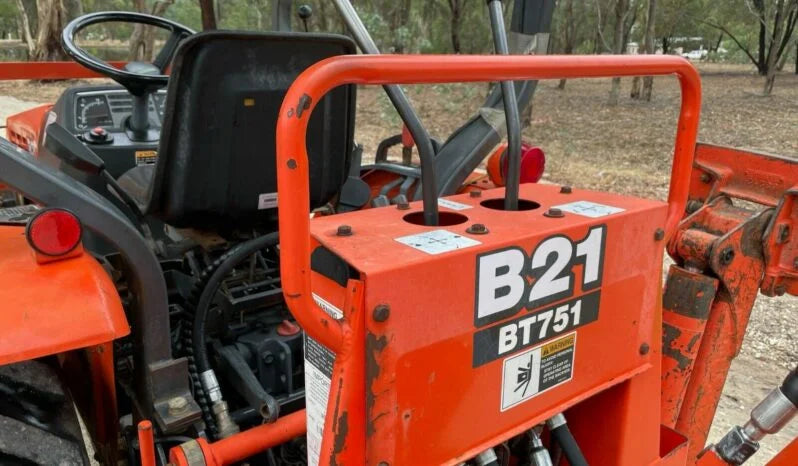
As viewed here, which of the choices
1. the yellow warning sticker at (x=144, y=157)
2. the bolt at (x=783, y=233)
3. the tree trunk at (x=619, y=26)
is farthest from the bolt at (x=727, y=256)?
the tree trunk at (x=619, y=26)

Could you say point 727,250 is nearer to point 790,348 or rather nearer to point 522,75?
point 522,75

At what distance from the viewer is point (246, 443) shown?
144 centimetres

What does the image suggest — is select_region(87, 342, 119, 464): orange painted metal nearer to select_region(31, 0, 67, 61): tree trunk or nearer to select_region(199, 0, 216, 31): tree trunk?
select_region(199, 0, 216, 31): tree trunk

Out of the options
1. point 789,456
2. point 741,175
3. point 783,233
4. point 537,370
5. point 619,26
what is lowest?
point 789,456

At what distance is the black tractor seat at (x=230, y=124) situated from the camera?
1.60 metres

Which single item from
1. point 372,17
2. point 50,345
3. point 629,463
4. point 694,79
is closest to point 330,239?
point 50,345

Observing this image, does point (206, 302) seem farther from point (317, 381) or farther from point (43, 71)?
point (43, 71)

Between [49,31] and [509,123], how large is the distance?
795 inches

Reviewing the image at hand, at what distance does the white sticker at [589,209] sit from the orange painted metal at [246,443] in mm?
775

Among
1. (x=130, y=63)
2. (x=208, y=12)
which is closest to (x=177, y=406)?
(x=130, y=63)

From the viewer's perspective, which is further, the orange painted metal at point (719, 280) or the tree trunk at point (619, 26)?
the tree trunk at point (619, 26)

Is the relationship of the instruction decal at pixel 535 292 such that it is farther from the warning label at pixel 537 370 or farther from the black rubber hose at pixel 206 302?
the black rubber hose at pixel 206 302

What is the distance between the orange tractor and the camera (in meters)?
1.14

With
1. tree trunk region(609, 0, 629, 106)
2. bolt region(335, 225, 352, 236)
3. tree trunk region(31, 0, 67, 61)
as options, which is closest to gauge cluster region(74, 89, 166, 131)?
bolt region(335, 225, 352, 236)
